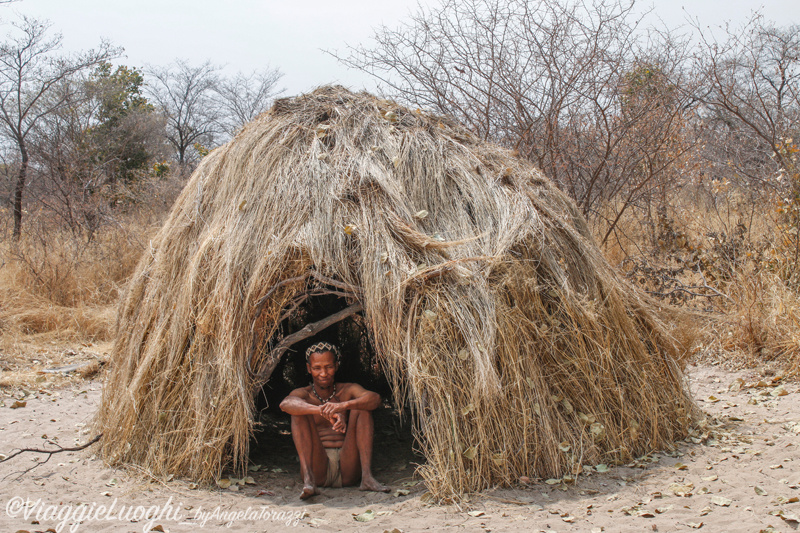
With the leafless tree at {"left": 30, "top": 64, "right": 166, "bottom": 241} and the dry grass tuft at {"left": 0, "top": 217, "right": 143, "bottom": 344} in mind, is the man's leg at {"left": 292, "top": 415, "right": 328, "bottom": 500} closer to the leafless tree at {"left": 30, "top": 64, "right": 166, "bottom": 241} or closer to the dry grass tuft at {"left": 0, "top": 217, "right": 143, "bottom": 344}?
the dry grass tuft at {"left": 0, "top": 217, "right": 143, "bottom": 344}

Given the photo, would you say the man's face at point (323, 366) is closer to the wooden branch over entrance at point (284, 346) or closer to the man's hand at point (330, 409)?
the wooden branch over entrance at point (284, 346)

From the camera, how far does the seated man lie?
384 cm

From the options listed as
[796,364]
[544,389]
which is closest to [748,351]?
[796,364]

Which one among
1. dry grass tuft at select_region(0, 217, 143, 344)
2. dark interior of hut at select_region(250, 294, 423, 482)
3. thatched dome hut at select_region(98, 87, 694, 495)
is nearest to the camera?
thatched dome hut at select_region(98, 87, 694, 495)

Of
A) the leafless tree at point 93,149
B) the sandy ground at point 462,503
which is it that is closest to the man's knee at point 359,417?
the sandy ground at point 462,503

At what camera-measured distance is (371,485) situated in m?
3.88

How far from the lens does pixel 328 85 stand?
17.3 feet

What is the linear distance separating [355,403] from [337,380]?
76.9 inches

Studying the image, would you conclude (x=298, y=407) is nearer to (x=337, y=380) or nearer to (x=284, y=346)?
(x=284, y=346)

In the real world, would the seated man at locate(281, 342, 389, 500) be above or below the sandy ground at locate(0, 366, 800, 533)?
above

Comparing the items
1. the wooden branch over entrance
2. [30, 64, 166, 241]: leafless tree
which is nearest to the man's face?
the wooden branch over entrance

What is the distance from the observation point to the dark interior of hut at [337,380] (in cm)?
483

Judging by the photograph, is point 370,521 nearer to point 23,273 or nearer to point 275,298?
point 275,298

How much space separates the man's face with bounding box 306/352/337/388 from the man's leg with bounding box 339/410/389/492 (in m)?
0.27
